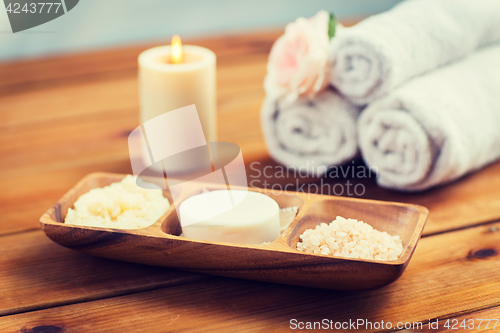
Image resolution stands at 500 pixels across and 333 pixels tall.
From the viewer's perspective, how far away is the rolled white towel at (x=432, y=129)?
0.58 metres

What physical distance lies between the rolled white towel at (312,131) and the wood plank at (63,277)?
270mm

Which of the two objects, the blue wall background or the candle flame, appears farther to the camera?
the blue wall background

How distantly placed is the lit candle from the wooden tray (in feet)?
0.58

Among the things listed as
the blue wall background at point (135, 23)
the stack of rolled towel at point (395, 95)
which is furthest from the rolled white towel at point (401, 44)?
the blue wall background at point (135, 23)

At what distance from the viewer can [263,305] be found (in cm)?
43

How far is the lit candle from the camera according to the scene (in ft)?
2.15

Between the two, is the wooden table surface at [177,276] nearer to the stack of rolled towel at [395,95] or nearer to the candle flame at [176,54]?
the stack of rolled towel at [395,95]

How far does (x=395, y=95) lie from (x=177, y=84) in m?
Answer: 0.26

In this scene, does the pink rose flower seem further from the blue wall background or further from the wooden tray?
the blue wall background

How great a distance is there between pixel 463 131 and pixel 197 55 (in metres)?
0.35

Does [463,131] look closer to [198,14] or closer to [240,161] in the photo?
[240,161]

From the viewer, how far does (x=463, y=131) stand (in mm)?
599

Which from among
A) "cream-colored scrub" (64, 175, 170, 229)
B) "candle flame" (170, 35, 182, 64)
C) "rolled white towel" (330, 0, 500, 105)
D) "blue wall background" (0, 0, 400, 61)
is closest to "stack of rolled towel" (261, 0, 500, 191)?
"rolled white towel" (330, 0, 500, 105)

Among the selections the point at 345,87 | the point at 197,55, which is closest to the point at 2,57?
the point at 197,55
